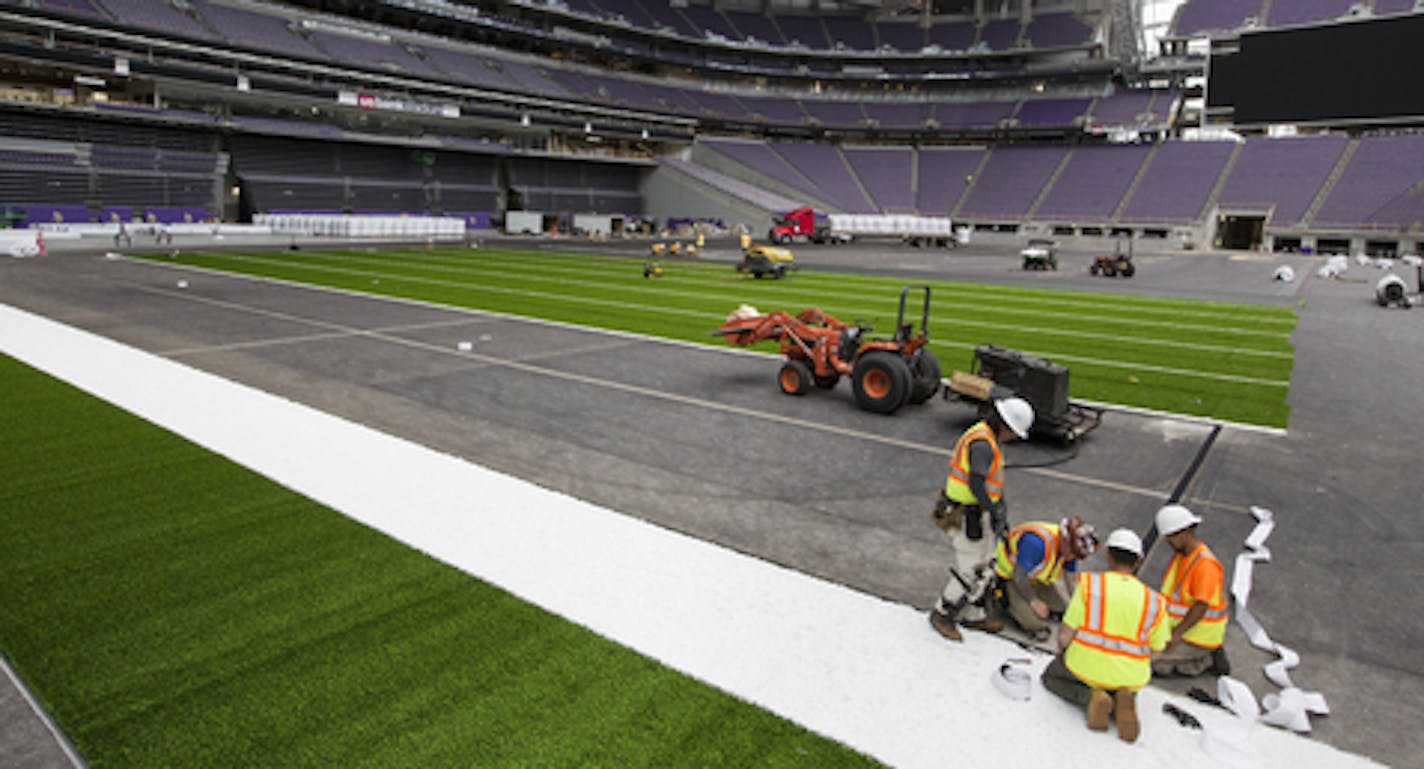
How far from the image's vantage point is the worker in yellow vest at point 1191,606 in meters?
4.38

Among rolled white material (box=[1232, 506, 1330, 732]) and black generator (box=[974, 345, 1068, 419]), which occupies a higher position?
black generator (box=[974, 345, 1068, 419])

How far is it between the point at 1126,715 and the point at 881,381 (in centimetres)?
638

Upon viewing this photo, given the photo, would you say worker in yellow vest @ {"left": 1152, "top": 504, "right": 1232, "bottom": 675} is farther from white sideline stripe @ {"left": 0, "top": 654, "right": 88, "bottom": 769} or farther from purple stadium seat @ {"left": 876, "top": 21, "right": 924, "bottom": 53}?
purple stadium seat @ {"left": 876, "top": 21, "right": 924, "bottom": 53}

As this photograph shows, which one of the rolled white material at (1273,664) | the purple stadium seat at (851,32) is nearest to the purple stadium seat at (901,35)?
the purple stadium seat at (851,32)

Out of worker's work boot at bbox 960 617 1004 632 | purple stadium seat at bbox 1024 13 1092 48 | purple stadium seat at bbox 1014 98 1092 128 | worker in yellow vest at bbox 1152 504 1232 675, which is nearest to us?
worker in yellow vest at bbox 1152 504 1232 675

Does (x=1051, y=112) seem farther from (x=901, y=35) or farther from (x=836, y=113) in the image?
(x=836, y=113)

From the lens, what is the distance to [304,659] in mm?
4344

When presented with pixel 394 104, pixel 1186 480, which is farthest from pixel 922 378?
pixel 394 104

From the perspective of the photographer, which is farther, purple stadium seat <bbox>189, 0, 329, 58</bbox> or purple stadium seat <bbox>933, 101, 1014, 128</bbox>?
purple stadium seat <bbox>933, 101, 1014, 128</bbox>

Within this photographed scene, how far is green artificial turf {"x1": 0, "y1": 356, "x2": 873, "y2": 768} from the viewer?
3.68 metres

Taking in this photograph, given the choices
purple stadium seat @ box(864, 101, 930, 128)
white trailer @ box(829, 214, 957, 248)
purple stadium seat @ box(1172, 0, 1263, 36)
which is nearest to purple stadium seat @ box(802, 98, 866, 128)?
purple stadium seat @ box(864, 101, 930, 128)

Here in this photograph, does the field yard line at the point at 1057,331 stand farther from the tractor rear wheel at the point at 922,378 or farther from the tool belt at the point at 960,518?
the tool belt at the point at 960,518

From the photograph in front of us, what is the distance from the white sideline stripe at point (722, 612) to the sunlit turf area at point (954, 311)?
7.69 metres

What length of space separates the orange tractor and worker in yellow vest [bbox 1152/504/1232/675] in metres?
5.21
